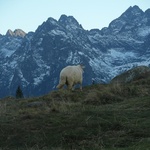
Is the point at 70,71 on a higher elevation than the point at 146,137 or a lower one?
higher

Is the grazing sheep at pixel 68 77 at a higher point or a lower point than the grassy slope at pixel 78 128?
higher

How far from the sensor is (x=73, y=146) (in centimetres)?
1062

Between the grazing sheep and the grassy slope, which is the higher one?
the grazing sheep

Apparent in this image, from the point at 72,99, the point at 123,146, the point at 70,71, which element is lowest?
the point at 123,146

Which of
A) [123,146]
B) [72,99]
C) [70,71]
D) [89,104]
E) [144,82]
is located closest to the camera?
[123,146]

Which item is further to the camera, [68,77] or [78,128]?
[68,77]

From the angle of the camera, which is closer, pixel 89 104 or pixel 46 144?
pixel 46 144

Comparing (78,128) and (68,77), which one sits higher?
(68,77)

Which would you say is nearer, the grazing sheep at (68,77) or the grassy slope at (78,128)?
the grassy slope at (78,128)

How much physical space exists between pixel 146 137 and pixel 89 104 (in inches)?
252

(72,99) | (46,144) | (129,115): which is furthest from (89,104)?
(46,144)

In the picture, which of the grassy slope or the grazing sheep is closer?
the grassy slope

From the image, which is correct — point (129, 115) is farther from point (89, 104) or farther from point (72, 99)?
point (72, 99)

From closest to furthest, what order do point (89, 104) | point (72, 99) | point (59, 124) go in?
point (59, 124)
point (89, 104)
point (72, 99)
